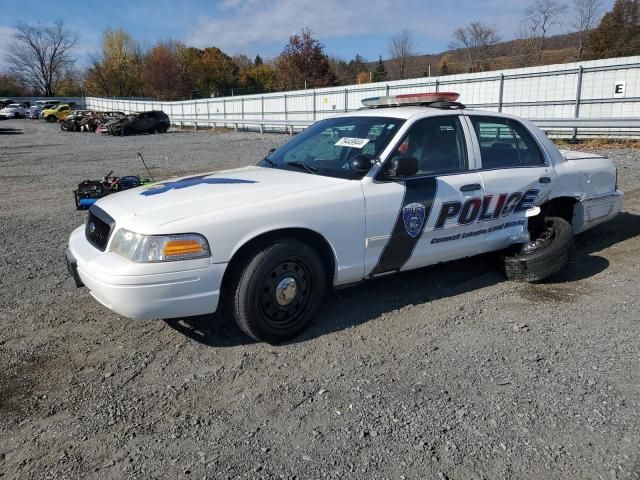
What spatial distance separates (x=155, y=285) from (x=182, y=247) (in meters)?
0.29

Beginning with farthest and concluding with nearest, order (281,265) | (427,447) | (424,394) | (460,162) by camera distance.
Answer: (460,162), (281,265), (424,394), (427,447)

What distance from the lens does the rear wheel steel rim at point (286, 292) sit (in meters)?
3.55

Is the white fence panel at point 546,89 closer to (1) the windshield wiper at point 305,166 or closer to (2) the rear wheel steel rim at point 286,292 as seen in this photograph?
(1) the windshield wiper at point 305,166

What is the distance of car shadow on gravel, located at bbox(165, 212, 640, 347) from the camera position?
3.94 meters

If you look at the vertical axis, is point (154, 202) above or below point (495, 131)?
below

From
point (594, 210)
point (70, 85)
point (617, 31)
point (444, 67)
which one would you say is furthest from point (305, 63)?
point (70, 85)

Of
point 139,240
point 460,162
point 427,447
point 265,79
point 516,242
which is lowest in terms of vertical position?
point 427,447

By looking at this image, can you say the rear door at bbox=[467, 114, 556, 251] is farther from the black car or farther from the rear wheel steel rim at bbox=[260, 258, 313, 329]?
the black car

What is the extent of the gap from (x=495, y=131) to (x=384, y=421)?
10.2 ft

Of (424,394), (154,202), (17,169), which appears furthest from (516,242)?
(17,169)

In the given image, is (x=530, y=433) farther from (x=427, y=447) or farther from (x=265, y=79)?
(x=265, y=79)

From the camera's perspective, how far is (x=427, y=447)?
2600 millimetres

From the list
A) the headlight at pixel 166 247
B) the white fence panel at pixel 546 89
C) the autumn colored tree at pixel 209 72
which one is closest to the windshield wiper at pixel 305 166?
the headlight at pixel 166 247

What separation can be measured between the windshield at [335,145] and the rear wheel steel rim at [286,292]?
83 centimetres
